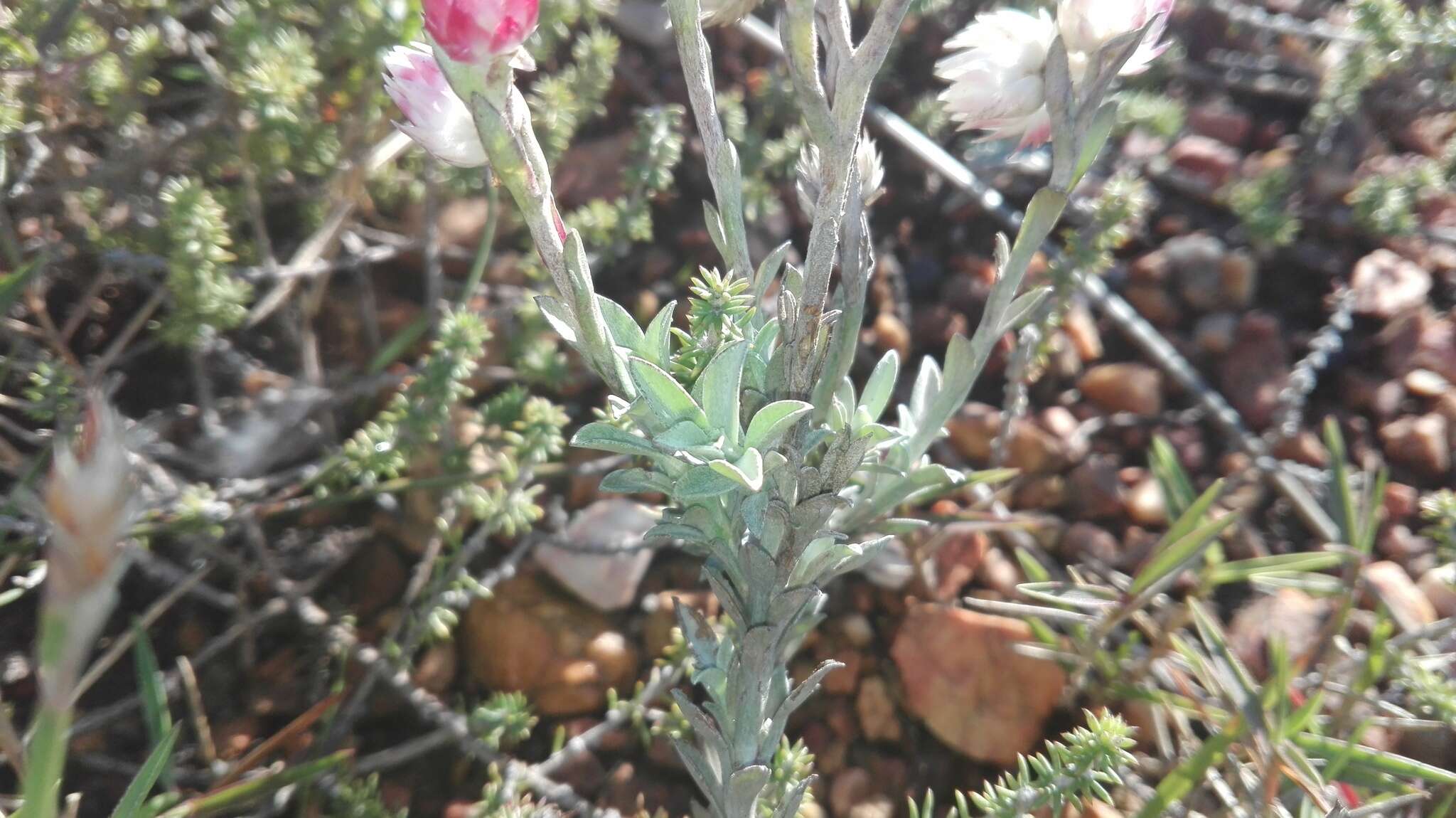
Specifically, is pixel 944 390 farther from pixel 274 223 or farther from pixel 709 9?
pixel 274 223

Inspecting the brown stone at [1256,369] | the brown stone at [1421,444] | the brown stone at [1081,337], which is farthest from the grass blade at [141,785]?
the brown stone at [1421,444]

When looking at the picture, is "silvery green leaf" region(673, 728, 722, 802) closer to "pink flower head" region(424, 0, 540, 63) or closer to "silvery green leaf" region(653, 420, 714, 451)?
"silvery green leaf" region(653, 420, 714, 451)

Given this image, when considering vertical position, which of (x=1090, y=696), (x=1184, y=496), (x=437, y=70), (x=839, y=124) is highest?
(x=437, y=70)

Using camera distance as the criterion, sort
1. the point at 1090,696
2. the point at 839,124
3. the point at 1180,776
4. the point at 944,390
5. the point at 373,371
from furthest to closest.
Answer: the point at 373,371 < the point at 1090,696 < the point at 1180,776 < the point at 944,390 < the point at 839,124

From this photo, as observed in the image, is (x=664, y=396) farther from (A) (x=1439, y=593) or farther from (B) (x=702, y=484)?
(A) (x=1439, y=593)

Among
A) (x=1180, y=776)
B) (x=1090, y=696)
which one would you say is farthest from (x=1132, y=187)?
(x=1180, y=776)

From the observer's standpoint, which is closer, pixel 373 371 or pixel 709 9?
pixel 709 9

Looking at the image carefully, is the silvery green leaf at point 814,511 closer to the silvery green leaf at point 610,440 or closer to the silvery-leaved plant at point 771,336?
the silvery-leaved plant at point 771,336
